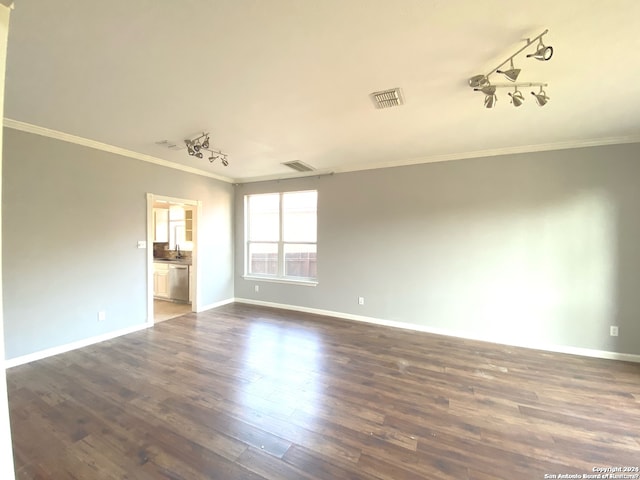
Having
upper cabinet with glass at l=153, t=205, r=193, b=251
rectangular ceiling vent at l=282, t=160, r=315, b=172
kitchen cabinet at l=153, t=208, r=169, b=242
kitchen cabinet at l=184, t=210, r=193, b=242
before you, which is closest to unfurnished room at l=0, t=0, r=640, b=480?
rectangular ceiling vent at l=282, t=160, r=315, b=172

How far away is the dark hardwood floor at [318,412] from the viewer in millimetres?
1882

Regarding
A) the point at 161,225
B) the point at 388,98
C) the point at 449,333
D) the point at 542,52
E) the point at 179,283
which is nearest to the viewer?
the point at 542,52

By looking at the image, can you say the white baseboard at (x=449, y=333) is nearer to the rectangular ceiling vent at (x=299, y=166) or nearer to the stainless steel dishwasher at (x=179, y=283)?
the stainless steel dishwasher at (x=179, y=283)

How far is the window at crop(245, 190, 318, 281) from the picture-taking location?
5.41 metres

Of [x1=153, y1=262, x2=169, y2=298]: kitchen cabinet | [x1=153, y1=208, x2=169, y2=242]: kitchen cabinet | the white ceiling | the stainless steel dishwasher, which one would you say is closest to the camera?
the white ceiling

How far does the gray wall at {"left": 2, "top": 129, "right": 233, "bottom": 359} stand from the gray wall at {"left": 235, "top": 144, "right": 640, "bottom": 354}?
2.94 m

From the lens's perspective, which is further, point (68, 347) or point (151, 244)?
point (151, 244)

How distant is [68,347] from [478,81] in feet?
17.1

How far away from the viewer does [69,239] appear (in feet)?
11.6

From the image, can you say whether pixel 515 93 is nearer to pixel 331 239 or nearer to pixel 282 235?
pixel 331 239

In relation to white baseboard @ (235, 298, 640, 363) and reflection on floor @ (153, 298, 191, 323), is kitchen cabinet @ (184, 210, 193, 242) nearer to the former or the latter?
reflection on floor @ (153, 298, 191, 323)

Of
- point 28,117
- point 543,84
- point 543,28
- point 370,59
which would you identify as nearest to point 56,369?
point 28,117

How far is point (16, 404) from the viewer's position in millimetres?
2445

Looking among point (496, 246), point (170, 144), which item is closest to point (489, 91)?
point (496, 246)
